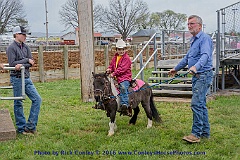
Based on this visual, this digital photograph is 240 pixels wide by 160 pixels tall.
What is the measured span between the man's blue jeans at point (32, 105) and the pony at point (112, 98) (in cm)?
119

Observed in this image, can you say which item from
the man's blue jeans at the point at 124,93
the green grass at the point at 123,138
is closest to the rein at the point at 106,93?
the man's blue jeans at the point at 124,93

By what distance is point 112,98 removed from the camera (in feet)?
21.1

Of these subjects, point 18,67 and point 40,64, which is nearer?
point 18,67

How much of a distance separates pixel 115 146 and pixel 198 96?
1.67m

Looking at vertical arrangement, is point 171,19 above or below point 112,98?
above

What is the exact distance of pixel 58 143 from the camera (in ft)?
20.0

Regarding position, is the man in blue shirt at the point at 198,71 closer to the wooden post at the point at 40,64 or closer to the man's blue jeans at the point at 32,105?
the man's blue jeans at the point at 32,105

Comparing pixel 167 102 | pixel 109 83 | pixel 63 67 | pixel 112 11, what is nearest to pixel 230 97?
pixel 167 102

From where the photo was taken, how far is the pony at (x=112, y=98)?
239 inches

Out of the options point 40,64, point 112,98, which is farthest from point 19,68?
point 40,64

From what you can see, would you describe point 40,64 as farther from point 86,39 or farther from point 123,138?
point 123,138

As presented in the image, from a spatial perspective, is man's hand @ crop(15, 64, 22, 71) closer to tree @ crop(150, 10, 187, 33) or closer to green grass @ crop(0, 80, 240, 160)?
green grass @ crop(0, 80, 240, 160)

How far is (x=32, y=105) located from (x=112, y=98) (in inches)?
61.6

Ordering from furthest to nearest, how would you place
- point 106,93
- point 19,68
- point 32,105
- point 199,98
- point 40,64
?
point 40,64 → point 32,105 → point 106,93 → point 19,68 → point 199,98
